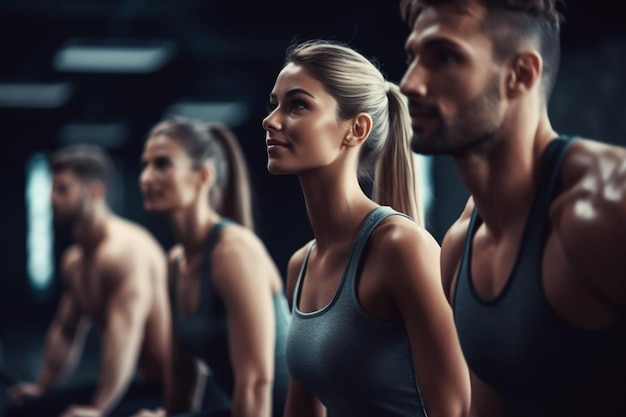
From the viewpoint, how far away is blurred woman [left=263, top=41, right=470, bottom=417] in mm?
1567

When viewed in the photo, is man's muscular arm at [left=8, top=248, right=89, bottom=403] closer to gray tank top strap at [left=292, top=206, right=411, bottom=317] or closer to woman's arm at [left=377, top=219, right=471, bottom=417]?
gray tank top strap at [left=292, top=206, right=411, bottom=317]

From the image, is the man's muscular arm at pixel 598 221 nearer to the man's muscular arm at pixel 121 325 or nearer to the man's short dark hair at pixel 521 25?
the man's short dark hair at pixel 521 25

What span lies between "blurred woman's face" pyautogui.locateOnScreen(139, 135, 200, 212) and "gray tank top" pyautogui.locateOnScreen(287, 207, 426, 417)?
1346 mm

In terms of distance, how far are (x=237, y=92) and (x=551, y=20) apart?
839 centimetres

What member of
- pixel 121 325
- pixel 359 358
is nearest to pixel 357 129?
pixel 359 358

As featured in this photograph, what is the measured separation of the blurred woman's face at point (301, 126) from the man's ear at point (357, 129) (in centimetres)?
1

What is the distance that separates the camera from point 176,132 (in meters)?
3.03

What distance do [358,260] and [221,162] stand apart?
1.43 meters

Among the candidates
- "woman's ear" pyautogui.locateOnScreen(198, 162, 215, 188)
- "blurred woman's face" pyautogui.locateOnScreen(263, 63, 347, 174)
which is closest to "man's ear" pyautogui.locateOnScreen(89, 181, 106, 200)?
"woman's ear" pyautogui.locateOnScreen(198, 162, 215, 188)

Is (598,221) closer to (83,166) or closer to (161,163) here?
(161,163)

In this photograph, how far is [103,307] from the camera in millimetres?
4281

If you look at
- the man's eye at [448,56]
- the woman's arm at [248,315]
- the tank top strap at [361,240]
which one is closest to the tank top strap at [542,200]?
the man's eye at [448,56]

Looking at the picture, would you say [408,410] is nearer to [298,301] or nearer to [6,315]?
[298,301]

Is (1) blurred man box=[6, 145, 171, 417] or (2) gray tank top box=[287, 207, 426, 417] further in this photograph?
(1) blurred man box=[6, 145, 171, 417]
